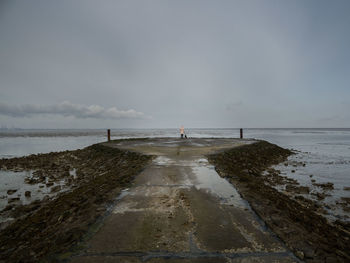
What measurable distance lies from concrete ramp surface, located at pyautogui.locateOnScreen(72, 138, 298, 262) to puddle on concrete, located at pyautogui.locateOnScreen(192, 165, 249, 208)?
3 cm

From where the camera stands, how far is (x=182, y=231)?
10.2 feet

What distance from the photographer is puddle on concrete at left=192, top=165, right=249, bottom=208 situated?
14.8 feet

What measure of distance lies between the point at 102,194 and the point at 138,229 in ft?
7.85

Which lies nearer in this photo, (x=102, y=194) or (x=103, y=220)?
(x=103, y=220)

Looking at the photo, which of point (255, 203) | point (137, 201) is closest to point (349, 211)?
point (255, 203)

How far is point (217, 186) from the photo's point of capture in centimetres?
562

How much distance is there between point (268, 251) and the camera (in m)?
2.59

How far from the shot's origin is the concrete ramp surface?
2496mm

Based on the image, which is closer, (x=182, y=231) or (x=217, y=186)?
(x=182, y=231)

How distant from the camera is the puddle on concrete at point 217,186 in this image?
4512 mm

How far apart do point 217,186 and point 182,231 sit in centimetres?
278

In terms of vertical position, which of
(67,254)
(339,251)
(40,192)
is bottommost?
(40,192)

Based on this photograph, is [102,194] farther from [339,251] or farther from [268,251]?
[339,251]

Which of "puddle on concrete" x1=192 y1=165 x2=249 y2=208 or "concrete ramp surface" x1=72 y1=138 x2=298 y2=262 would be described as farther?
"puddle on concrete" x1=192 y1=165 x2=249 y2=208
